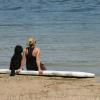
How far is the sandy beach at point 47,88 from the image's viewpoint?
396 inches

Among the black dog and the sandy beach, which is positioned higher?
the black dog

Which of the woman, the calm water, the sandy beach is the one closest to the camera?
the sandy beach

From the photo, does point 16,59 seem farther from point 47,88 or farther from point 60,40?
point 60,40

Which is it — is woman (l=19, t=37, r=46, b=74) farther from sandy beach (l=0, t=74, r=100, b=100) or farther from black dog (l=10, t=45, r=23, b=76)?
sandy beach (l=0, t=74, r=100, b=100)

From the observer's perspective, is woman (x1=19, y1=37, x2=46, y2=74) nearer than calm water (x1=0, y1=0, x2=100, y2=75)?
Yes

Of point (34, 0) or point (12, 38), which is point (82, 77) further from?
point (34, 0)

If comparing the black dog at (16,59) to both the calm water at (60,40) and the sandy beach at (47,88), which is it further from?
the calm water at (60,40)

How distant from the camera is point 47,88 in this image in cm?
1102

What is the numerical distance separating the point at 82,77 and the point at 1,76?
1.87 meters

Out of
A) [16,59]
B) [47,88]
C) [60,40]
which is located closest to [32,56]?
[16,59]

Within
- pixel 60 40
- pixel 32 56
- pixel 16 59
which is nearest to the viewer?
pixel 32 56

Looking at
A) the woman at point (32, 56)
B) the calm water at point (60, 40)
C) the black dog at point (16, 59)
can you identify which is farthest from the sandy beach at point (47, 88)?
the calm water at point (60, 40)

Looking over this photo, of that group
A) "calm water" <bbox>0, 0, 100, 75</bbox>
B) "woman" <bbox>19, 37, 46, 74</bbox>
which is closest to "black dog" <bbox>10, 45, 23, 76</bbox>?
"woman" <bbox>19, 37, 46, 74</bbox>

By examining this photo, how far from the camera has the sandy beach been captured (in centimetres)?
1005
